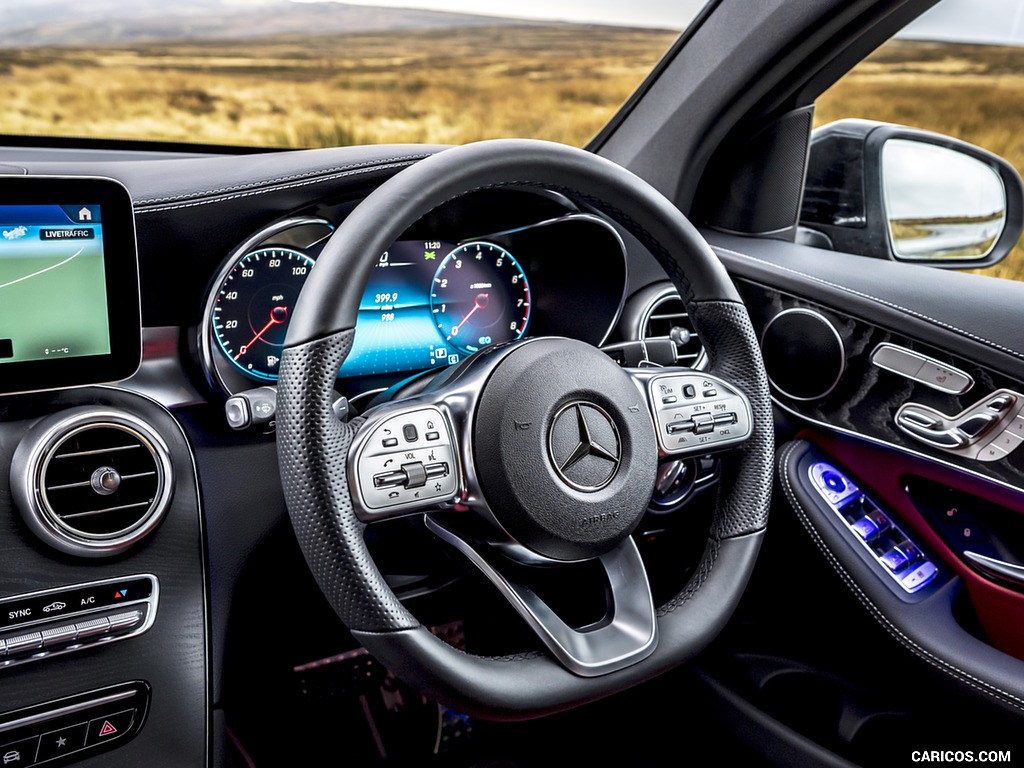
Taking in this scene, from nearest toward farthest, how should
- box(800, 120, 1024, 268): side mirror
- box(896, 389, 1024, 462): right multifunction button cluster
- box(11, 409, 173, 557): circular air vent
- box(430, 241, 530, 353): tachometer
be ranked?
box(11, 409, 173, 557): circular air vent
box(896, 389, 1024, 462): right multifunction button cluster
box(430, 241, 530, 353): tachometer
box(800, 120, 1024, 268): side mirror

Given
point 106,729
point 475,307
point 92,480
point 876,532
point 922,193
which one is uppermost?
point 922,193

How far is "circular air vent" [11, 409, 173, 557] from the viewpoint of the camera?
3.31ft

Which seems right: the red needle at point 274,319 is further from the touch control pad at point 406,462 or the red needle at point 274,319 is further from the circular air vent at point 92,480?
the touch control pad at point 406,462

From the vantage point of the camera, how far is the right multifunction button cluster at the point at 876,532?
1.49m

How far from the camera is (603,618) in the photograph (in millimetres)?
1079

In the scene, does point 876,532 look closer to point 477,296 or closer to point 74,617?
point 477,296

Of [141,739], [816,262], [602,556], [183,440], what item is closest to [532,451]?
[602,556]

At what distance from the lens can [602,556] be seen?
44.0 inches

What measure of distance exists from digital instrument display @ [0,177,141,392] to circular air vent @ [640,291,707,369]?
90 cm

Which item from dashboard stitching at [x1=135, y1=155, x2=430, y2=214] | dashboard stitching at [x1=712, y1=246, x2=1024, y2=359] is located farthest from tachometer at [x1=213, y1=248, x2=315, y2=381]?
dashboard stitching at [x1=712, y1=246, x2=1024, y2=359]

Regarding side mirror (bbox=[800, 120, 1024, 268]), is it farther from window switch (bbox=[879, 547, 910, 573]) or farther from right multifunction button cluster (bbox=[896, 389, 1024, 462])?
window switch (bbox=[879, 547, 910, 573])

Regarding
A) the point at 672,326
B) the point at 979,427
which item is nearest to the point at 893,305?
the point at 979,427

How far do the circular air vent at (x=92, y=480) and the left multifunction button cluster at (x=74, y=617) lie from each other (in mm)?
57

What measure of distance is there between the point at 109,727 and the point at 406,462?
54 cm
